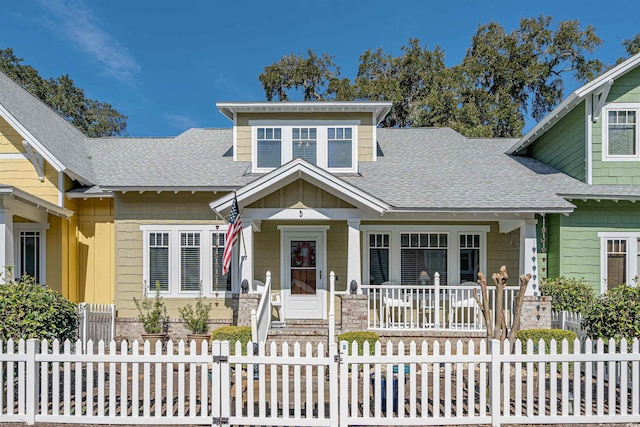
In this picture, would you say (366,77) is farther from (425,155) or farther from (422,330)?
(422,330)

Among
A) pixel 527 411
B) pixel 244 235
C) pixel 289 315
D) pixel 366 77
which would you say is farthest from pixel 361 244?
pixel 366 77

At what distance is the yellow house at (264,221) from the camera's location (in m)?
11.8

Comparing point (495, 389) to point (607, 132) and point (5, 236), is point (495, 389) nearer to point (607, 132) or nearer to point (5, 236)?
point (607, 132)

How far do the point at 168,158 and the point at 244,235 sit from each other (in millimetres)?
4973

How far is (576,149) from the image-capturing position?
12.6 meters

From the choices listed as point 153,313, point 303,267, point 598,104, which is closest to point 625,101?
point 598,104

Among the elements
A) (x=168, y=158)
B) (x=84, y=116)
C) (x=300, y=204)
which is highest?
(x=84, y=116)

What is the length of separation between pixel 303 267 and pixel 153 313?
3.79m

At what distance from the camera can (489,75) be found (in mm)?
29203

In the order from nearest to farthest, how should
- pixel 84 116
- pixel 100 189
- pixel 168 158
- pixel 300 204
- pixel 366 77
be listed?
pixel 300 204 → pixel 100 189 → pixel 168 158 → pixel 366 77 → pixel 84 116

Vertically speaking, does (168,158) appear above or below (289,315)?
above

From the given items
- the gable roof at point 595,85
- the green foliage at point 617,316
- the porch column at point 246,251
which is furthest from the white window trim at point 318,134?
the green foliage at point 617,316

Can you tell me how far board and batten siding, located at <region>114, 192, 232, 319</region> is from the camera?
12.3m

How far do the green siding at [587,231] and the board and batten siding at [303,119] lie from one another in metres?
5.31
